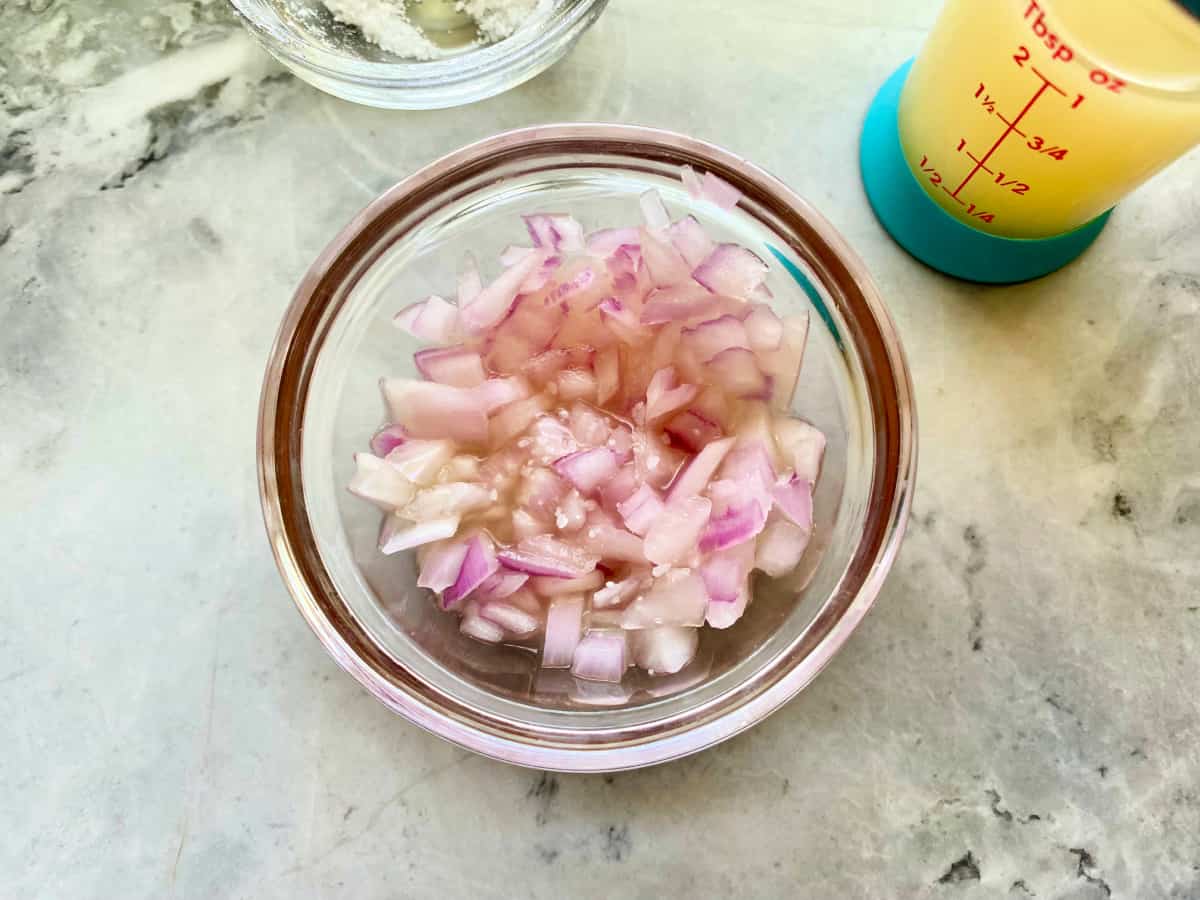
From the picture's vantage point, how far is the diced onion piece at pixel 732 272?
766 millimetres

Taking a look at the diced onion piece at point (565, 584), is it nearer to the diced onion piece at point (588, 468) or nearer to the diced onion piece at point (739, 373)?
the diced onion piece at point (588, 468)

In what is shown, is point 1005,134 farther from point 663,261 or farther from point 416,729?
point 416,729

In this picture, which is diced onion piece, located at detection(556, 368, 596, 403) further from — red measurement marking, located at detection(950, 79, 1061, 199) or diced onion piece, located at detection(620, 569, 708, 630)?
red measurement marking, located at detection(950, 79, 1061, 199)

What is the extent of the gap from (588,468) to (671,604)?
0.12m

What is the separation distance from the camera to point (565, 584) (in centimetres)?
76

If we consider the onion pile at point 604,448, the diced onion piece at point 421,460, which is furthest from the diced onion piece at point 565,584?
the diced onion piece at point 421,460

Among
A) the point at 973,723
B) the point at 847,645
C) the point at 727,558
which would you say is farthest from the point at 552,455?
the point at 973,723

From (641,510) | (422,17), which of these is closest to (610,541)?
(641,510)

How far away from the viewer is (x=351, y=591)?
79 cm

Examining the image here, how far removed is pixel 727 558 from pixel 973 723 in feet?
0.98

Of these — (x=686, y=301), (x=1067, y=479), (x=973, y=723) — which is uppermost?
(x=686, y=301)

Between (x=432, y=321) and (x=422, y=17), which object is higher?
(x=422, y=17)

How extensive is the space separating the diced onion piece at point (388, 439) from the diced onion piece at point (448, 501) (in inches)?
2.1

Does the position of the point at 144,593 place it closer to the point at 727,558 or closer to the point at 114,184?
the point at 114,184
